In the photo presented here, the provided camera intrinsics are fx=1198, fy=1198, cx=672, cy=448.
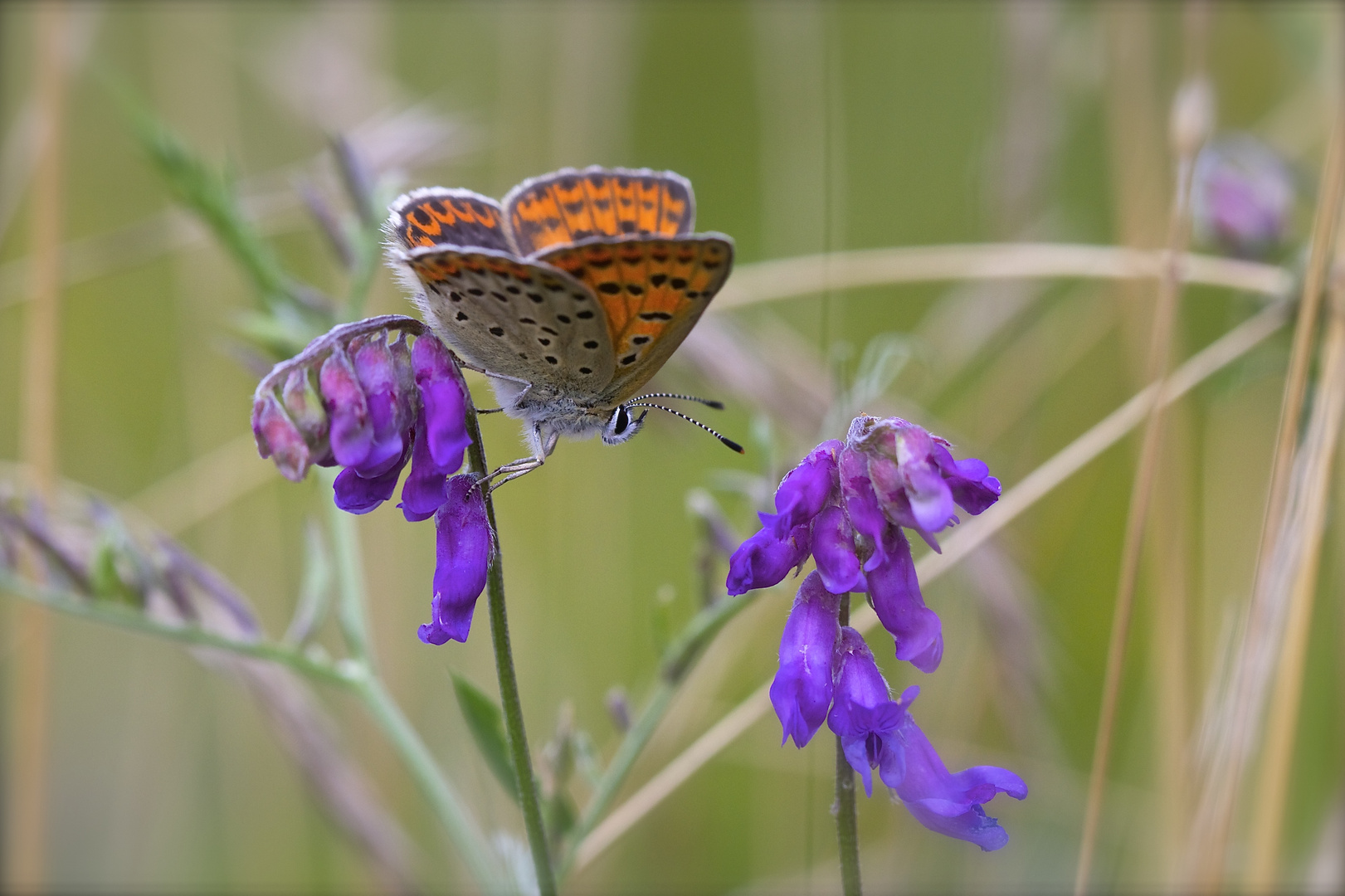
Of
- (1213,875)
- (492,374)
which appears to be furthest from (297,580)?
(1213,875)

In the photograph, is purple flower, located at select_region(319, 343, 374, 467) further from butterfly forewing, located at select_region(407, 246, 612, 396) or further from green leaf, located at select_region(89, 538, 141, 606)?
green leaf, located at select_region(89, 538, 141, 606)

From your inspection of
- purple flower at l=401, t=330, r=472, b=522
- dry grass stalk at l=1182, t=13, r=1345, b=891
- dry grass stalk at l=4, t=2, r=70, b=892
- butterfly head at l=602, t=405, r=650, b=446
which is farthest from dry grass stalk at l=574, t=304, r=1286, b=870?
dry grass stalk at l=4, t=2, r=70, b=892

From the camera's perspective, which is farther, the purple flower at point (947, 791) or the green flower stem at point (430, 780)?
the green flower stem at point (430, 780)

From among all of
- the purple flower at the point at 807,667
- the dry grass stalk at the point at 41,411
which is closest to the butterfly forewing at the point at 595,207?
the purple flower at the point at 807,667

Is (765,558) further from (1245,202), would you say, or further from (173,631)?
(1245,202)

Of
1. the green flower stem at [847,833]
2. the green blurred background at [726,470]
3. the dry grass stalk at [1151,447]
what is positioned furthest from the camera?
the green blurred background at [726,470]

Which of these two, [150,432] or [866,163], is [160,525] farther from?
[866,163]

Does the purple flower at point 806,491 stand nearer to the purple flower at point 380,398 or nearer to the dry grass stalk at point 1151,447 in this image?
the purple flower at point 380,398
